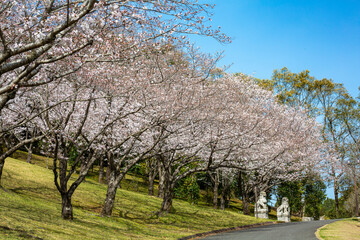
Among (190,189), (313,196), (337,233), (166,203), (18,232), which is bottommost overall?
(18,232)

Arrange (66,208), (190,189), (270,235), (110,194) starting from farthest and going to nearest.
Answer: (190,189) → (110,194) → (270,235) → (66,208)

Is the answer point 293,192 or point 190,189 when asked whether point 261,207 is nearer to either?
point 190,189

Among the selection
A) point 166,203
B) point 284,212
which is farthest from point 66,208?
point 284,212

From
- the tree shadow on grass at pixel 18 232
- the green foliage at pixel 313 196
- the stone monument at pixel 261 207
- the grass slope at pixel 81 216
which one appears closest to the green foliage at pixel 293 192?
the green foliage at pixel 313 196

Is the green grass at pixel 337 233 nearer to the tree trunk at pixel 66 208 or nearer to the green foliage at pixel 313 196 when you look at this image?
the tree trunk at pixel 66 208

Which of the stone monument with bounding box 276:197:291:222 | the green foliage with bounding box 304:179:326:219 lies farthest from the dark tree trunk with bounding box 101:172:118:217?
the green foliage with bounding box 304:179:326:219

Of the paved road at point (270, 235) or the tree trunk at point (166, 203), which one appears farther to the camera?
the tree trunk at point (166, 203)

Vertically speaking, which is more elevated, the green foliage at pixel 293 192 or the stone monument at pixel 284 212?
the green foliage at pixel 293 192

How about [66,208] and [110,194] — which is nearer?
[66,208]

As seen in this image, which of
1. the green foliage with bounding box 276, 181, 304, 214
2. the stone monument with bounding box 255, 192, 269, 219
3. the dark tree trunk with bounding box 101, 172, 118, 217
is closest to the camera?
the dark tree trunk with bounding box 101, 172, 118, 217

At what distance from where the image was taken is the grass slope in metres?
13.4

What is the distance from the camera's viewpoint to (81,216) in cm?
1833

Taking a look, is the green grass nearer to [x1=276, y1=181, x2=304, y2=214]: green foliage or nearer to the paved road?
the paved road

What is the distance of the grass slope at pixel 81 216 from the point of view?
13.4 m
